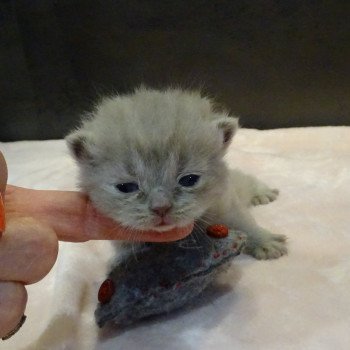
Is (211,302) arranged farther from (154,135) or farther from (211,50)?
(211,50)

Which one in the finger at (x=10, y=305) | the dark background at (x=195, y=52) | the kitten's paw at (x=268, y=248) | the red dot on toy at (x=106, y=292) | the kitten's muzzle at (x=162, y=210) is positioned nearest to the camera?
the finger at (x=10, y=305)

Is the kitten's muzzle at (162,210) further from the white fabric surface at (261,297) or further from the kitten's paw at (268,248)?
the kitten's paw at (268,248)

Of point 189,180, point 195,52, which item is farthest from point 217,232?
point 195,52

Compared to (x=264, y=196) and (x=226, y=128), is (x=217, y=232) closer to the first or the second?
(x=226, y=128)

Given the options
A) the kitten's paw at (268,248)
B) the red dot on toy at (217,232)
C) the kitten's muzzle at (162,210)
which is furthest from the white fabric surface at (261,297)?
the kitten's muzzle at (162,210)

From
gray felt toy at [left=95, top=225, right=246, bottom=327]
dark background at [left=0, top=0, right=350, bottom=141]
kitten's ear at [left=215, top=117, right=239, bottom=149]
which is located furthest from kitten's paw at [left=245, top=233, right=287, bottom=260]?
dark background at [left=0, top=0, right=350, bottom=141]

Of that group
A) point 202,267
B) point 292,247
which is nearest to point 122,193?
point 202,267

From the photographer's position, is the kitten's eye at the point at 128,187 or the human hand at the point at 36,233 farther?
the kitten's eye at the point at 128,187
